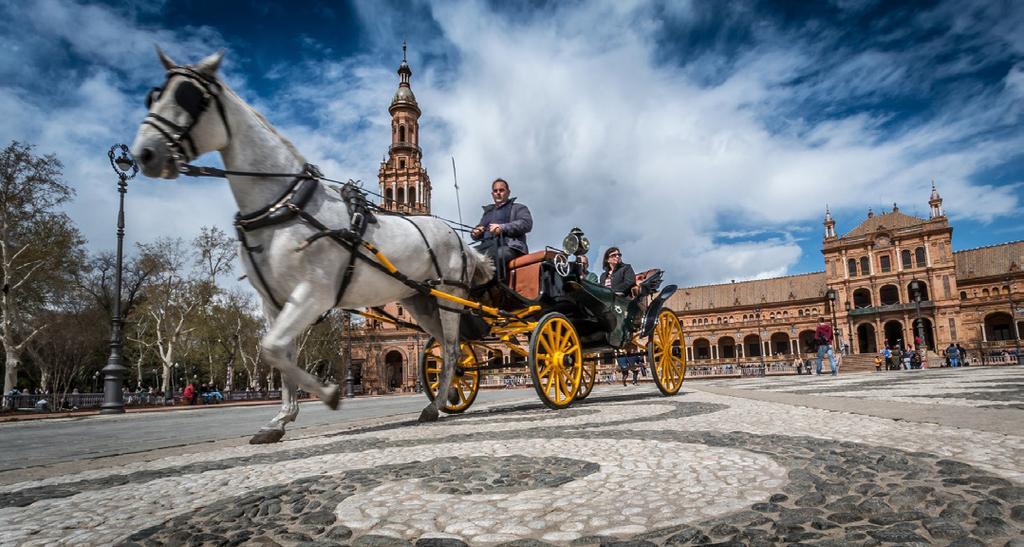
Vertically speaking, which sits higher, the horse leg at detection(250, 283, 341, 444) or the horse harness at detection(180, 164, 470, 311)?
the horse harness at detection(180, 164, 470, 311)

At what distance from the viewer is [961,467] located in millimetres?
2047

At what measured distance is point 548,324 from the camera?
575 centimetres

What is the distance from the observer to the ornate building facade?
55594mm

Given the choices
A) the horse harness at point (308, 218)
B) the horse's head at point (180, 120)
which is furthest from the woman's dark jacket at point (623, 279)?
the horse's head at point (180, 120)

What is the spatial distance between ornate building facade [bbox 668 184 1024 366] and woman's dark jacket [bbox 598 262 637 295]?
46018mm

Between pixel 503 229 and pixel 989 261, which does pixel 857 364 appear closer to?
pixel 989 261

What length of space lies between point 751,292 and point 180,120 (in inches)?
3283

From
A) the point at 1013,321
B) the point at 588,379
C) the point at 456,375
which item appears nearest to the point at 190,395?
the point at 588,379

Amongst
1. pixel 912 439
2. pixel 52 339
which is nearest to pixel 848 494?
pixel 912 439

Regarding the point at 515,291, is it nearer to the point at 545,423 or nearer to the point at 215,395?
the point at 545,423

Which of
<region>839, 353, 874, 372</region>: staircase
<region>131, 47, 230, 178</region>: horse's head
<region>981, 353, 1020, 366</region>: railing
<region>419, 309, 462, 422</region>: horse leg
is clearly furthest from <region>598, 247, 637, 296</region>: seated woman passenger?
<region>839, 353, 874, 372</region>: staircase

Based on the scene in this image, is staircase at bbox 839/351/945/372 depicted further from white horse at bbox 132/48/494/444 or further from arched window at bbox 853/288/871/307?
white horse at bbox 132/48/494/444

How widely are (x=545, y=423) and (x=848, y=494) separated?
9.03ft

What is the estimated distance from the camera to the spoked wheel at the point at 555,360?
5461 mm
